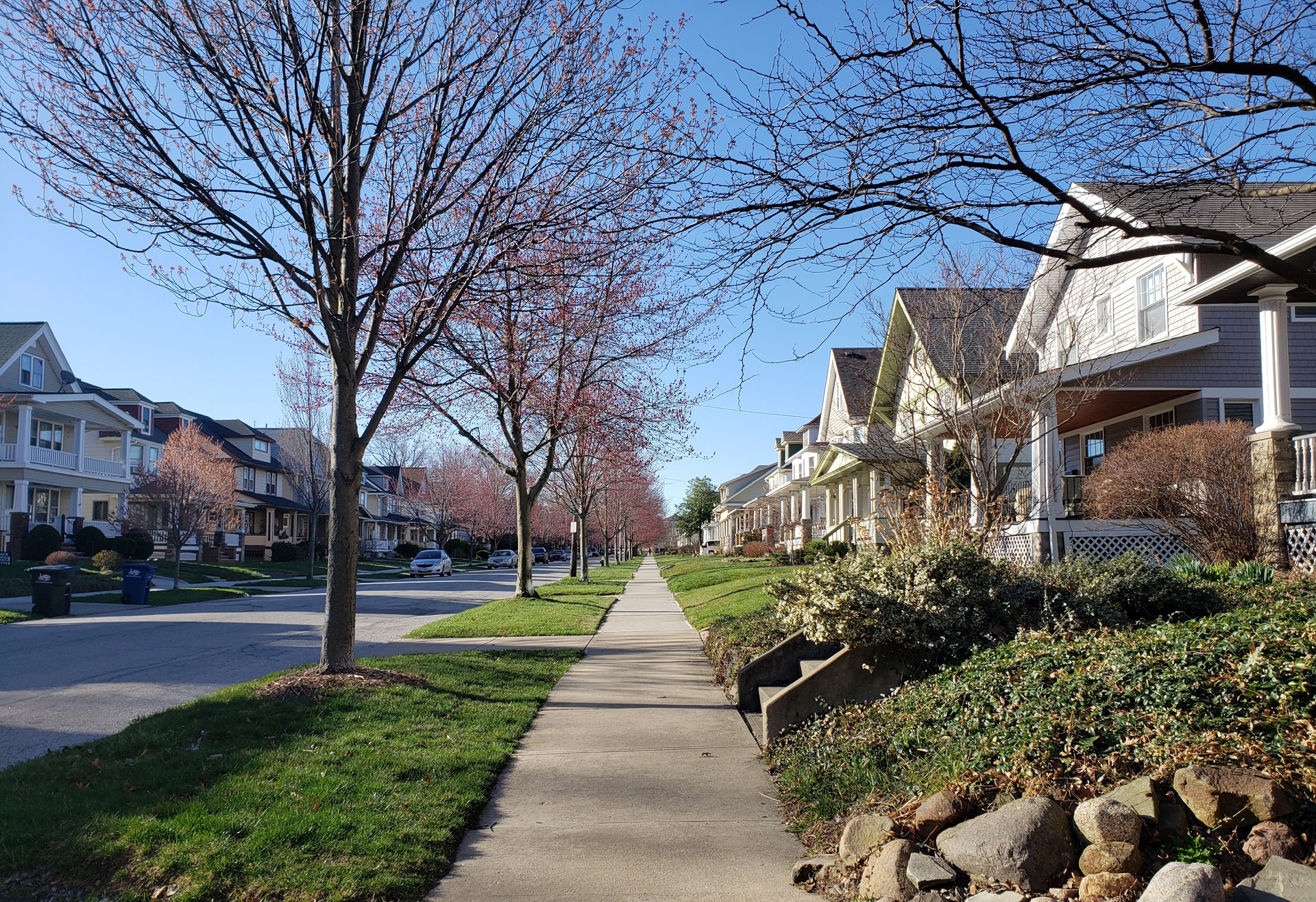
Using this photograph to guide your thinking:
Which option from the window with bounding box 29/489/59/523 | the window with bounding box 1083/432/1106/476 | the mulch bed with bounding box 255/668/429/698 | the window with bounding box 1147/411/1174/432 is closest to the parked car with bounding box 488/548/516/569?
the window with bounding box 29/489/59/523

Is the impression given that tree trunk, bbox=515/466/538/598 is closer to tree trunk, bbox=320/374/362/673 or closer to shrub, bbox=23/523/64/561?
tree trunk, bbox=320/374/362/673

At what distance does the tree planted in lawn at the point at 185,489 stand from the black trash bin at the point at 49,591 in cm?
781

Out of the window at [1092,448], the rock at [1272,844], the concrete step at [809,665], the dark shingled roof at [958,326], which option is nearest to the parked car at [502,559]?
the window at [1092,448]

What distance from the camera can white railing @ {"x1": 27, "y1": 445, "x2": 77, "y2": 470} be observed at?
36.9m

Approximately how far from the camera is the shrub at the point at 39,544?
3306cm

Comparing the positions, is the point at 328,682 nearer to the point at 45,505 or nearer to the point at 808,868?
the point at 808,868

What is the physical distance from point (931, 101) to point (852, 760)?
13.3 ft

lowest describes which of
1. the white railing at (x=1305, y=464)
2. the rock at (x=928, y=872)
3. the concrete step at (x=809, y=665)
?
the rock at (x=928, y=872)

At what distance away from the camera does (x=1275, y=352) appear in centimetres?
1244

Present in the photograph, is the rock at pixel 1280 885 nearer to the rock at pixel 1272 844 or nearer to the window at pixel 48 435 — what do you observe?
the rock at pixel 1272 844

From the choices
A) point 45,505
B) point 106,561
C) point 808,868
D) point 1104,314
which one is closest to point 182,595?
point 106,561

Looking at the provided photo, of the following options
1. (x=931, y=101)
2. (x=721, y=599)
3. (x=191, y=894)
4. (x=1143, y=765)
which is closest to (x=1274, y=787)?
(x=1143, y=765)

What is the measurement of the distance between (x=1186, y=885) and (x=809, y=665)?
15.4ft

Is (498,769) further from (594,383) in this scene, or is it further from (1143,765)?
(594,383)
